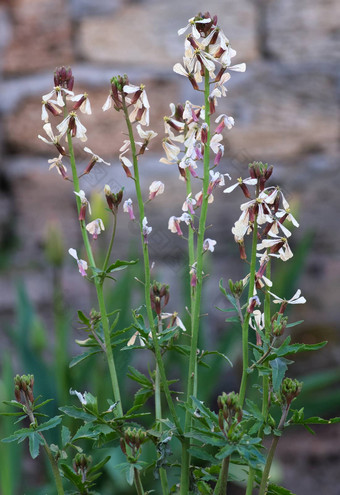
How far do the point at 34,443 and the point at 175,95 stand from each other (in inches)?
49.5

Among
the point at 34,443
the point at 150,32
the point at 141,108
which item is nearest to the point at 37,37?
the point at 150,32

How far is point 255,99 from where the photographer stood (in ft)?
5.12

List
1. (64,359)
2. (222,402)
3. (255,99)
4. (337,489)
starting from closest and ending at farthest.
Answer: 1. (222,402)
2. (64,359)
3. (337,489)
4. (255,99)

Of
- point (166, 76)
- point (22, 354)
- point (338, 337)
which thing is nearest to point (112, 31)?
point (166, 76)

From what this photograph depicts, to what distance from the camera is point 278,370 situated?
1.36 feet

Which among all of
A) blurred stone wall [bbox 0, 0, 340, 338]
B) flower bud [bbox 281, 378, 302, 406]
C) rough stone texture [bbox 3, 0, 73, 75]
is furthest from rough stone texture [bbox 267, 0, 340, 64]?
flower bud [bbox 281, 378, 302, 406]

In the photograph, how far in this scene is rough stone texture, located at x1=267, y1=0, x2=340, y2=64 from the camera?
1.54m

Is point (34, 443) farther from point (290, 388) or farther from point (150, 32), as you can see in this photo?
point (150, 32)

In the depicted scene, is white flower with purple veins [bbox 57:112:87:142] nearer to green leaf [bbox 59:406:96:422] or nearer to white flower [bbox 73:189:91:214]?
white flower [bbox 73:189:91:214]

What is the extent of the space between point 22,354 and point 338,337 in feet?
2.44

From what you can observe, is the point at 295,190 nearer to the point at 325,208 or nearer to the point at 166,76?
the point at 325,208

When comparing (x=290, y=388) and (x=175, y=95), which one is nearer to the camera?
(x=290, y=388)

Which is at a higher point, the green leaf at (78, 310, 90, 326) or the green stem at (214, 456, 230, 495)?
the green leaf at (78, 310, 90, 326)

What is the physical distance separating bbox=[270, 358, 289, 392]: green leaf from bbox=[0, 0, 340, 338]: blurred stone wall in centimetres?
110
